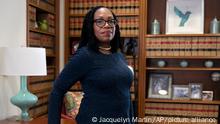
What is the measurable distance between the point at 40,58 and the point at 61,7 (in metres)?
1.50

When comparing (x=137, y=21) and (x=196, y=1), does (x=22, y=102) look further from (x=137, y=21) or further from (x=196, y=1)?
(x=196, y=1)

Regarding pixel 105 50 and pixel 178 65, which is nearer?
pixel 105 50

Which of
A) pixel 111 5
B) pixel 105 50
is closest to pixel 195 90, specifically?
pixel 111 5

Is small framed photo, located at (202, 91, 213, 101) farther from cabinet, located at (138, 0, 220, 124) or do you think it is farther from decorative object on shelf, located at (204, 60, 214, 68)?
decorative object on shelf, located at (204, 60, 214, 68)

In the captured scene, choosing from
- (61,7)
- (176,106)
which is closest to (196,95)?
(176,106)

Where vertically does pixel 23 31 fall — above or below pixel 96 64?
above

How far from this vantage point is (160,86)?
3.54m

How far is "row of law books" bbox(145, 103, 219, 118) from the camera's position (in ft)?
11.0

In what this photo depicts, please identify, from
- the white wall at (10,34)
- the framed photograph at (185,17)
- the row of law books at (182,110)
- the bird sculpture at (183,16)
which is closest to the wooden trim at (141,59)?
the row of law books at (182,110)

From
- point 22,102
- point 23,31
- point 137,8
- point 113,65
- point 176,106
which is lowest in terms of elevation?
point 176,106

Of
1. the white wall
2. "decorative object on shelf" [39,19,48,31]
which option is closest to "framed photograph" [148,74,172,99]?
"decorative object on shelf" [39,19,48,31]

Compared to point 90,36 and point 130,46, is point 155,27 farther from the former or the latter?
point 90,36

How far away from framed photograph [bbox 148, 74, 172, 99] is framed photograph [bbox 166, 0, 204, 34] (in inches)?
22.3

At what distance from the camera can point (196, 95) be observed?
3426mm
